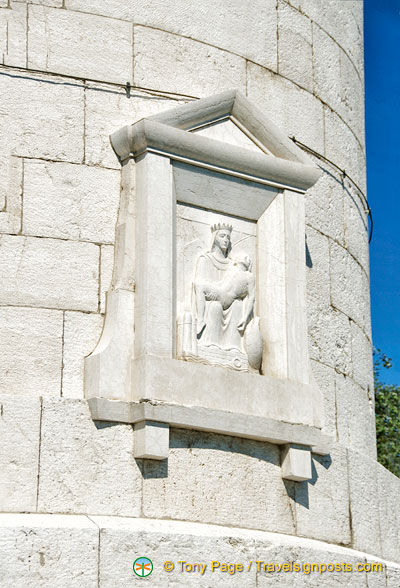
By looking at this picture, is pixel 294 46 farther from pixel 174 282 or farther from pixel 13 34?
pixel 174 282

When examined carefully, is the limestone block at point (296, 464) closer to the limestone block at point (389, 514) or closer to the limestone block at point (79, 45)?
the limestone block at point (389, 514)

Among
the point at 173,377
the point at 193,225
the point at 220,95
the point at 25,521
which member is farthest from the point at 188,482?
the point at 220,95

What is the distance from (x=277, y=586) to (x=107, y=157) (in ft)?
10.4

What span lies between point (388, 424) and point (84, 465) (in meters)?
11.5

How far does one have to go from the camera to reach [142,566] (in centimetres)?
764

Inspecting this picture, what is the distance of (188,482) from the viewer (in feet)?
26.7

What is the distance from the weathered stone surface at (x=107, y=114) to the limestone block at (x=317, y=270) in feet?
5.56

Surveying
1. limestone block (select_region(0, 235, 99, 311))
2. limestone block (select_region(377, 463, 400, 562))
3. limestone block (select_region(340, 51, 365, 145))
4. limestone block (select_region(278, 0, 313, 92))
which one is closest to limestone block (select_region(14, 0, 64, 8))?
limestone block (select_region(0, 235, 99, 311))

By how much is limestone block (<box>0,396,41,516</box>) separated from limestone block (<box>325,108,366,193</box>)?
378cm

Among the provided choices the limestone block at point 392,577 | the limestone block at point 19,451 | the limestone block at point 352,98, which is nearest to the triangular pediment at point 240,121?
the limestone block at point 352,98

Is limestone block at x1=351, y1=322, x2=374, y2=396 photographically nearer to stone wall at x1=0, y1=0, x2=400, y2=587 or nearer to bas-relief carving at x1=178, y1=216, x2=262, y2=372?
stone wall at x1=0, y1=0, x2=400, y2=587

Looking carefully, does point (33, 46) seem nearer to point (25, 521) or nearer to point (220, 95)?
point (220, 95)

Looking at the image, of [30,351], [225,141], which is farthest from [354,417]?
[30,351]

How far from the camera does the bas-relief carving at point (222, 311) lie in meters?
8.41
